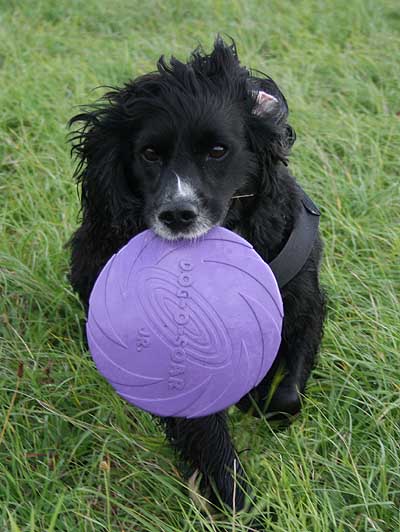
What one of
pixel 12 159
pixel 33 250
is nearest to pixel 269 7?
pixel 12 159

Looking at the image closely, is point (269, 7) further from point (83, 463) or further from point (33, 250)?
point (83, 463)

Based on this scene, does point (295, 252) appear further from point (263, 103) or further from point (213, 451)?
point (213, 451)

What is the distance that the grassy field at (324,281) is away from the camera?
97.2 inches

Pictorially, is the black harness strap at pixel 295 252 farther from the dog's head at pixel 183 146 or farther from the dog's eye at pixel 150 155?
the dog's eye at pixel 150 155

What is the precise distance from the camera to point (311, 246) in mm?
2768

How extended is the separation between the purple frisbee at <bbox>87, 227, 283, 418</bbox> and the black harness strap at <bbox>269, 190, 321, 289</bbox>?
365 mm

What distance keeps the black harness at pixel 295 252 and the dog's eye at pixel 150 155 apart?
1.03ft

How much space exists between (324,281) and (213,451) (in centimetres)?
110

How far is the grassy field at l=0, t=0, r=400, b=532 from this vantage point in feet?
8.10

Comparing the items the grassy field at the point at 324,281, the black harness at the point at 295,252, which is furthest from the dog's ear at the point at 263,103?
the grassy field at the point at 324,281

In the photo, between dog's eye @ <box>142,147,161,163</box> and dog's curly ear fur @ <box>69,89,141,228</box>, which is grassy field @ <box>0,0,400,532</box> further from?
dog's eye @ <box>142,147,161,163</box>

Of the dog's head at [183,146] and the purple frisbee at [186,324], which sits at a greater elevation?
the dog's head at [183,146]

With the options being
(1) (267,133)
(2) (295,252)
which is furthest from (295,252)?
(1) (267,133)

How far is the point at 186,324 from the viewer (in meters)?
2.16
